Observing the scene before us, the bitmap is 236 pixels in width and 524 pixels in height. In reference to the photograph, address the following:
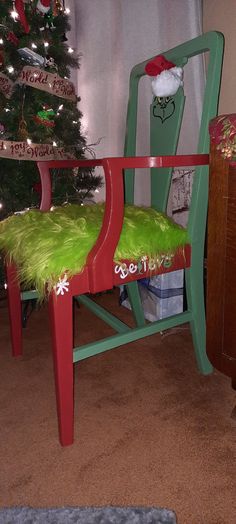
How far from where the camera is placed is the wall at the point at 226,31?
152 centimetres

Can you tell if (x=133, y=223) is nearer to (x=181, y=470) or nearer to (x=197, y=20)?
(x=181, y=470)

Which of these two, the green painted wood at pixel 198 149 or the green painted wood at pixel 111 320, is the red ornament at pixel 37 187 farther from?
the green painted wood at pixel 111 320

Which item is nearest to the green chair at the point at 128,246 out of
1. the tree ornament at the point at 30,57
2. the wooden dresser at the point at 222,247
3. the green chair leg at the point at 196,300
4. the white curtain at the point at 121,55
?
the green chair leg at the point at 196,300

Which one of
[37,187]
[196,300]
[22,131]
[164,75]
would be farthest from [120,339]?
[22,131]

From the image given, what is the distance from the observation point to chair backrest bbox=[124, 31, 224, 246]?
40.0 inches

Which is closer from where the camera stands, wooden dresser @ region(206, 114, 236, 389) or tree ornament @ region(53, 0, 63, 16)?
wooden dresser @ region(206, 114, 236, 389)

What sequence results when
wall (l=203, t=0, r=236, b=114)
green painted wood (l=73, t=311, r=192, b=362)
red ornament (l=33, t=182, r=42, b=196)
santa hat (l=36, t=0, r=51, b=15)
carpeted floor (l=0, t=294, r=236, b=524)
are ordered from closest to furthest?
carpeted floor (l=0, t=294, r=236, b=524) < green painted wood (l=73, t=311, r=192, b=362) < wall (l=203, t=0, r=236, b=114) < santa hat (l=36, t=0, r=51, b=15) < red ornament (l=33, t=182, r=42, b=196)

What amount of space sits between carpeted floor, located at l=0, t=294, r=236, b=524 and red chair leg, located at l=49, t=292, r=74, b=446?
93 millimetres

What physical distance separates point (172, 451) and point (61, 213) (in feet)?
2.39

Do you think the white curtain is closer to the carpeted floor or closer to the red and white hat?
the red and white hat

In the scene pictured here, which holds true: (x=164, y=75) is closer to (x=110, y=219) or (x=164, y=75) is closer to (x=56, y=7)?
(x=110, y=219)

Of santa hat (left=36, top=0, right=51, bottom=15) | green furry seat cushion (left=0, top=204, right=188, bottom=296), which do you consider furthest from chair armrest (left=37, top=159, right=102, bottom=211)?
santa hat (left=36, top=0, right=51, bottom=15)

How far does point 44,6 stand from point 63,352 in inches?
62.6

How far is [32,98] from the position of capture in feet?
5.69
